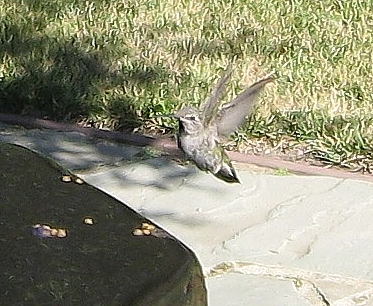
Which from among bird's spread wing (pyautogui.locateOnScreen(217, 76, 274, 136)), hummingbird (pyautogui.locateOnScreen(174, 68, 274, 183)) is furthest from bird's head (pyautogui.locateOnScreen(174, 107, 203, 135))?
bird's spread wing (pyautogui.locateOnScreen(217, 76, 274, 136))

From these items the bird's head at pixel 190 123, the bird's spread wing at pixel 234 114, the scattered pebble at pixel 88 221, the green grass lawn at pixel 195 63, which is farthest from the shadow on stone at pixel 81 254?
the green grass lawn at pixel 195 63

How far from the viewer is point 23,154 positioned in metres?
2.50

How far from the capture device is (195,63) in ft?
20.5

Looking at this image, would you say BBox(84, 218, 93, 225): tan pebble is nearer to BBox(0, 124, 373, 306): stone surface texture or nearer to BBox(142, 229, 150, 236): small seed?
BBox(142, 229, 150, 236): small seed

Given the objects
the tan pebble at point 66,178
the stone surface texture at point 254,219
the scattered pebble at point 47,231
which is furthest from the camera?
the stone surface texture at point 254,219

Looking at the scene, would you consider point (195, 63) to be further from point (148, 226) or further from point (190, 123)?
point (148, 226)

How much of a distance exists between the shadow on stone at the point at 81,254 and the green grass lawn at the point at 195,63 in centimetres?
305

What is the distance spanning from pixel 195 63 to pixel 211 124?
245 centimetres

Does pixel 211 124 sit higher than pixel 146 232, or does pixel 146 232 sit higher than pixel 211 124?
pixel 146 232

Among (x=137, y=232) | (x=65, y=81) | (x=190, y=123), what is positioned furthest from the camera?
(x=65, y=81)

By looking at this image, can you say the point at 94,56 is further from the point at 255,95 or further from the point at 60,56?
the point at 255,95

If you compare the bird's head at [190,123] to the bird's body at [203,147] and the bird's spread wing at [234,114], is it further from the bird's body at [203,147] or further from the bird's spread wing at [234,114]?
the bird's spread wing at [234,114]

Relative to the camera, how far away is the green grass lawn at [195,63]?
18.0 ft

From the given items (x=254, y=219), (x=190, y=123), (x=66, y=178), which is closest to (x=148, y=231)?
A: (x=66, y=178)
